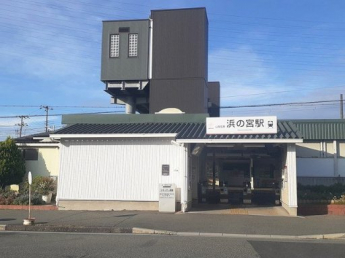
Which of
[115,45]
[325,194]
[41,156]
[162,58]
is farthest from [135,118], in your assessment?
[115,45]

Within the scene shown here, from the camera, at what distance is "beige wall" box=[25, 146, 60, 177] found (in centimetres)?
2138

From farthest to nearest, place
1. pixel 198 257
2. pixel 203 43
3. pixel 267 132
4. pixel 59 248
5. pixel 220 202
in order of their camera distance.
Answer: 1. pixel 203 43
2. pixel 220 202
3. pixel 267 132
4. pixel 59 248
5. pixel 198 257

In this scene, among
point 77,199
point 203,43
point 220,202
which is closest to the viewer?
point 77,199

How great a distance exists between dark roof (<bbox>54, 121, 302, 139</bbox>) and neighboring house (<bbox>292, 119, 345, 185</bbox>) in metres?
5.36

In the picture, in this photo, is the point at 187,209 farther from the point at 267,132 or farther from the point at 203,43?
the point at 203,43

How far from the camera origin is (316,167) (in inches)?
852

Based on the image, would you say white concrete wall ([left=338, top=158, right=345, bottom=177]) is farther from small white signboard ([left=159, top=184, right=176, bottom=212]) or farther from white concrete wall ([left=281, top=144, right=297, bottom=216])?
small white signboard ([left=159, top=184, right=176, bottom=212])

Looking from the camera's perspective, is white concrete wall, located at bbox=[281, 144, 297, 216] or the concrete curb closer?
the concrete curb

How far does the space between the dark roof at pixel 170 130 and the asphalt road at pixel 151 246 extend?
5.55 meters

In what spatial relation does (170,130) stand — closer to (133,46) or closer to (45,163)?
(45,163)

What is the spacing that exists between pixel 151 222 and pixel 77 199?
15.9 feet

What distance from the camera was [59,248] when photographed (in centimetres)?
893

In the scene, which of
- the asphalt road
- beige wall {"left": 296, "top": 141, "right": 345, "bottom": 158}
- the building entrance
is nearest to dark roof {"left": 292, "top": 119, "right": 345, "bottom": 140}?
beige wall {"left": 296, "top": 141, "right": 345, "bottom": 158}

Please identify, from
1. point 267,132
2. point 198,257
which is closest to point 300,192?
point 267,132
